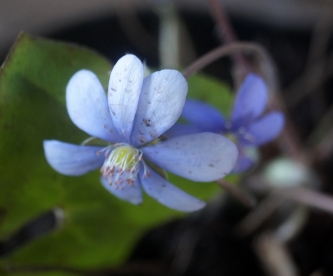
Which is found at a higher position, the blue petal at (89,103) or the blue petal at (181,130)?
the blue petal at (89,103)

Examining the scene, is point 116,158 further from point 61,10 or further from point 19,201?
point 61,10

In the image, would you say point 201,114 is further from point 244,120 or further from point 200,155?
point 200,155

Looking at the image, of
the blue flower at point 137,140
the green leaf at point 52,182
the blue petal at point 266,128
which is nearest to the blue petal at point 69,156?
the blue flower at point 137,140

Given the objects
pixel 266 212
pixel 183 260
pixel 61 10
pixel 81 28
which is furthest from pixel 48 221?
pixel 61 10

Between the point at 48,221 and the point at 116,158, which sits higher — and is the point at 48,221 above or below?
below

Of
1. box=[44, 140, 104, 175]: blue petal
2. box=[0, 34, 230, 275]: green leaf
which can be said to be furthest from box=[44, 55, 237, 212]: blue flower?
box=[0, 34, 230, 275]: green leaf

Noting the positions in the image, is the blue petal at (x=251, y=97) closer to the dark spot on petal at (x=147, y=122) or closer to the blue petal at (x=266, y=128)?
the blue petal at (x=266, y=128)
